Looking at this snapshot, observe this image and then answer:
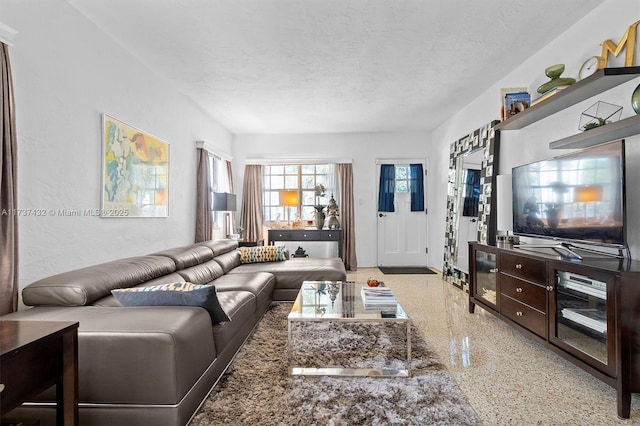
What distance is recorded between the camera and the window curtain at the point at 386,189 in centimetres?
626

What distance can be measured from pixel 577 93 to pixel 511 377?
2112 mm

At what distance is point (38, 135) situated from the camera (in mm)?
2129

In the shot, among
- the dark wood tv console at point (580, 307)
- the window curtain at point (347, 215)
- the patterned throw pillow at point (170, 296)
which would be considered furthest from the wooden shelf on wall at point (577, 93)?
the window curtain at point (347, 215)

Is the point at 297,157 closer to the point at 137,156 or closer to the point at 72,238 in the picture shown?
the point at 137,156

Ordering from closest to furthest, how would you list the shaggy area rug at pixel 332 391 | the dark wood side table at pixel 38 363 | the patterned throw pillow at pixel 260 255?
1. the dark wood side table at pixel 38 363
2. the shaggy area rug at pixel 332 391
3. the patterned throw pillow at pixel 260 255

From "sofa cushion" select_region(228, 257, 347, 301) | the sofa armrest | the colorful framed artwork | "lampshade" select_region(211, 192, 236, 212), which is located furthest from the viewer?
"lampshade" select_region(211, 192, 236, 212)

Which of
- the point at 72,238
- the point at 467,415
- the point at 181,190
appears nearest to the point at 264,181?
the point at 181,190

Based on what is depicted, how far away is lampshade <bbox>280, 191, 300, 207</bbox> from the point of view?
583 cm

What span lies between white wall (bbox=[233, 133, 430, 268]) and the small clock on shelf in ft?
12.0

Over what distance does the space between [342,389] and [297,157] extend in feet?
16.0

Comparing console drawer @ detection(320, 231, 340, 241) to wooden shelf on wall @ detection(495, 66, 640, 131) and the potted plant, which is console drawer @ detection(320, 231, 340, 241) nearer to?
the potted plant

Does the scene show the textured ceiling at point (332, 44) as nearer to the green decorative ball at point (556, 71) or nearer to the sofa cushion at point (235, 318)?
the green decorative ball at point (556, 71)

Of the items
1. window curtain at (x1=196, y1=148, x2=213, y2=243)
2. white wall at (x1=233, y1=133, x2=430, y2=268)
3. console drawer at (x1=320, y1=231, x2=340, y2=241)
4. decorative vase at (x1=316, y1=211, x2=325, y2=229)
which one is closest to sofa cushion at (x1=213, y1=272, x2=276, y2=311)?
window curtain at (x1=196, y1=148, x2=213, y2=243)

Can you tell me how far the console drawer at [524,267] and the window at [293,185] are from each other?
12.9 feet
